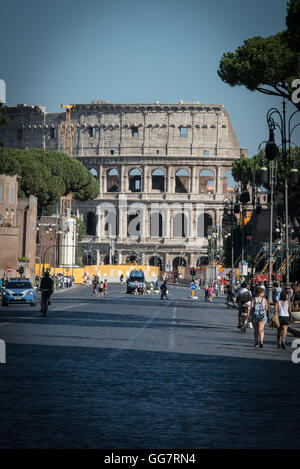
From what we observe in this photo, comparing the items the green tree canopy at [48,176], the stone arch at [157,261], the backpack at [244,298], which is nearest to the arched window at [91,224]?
the stone arch at [157,261]

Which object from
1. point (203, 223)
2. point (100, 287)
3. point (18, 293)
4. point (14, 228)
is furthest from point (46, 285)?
point (203, 223)

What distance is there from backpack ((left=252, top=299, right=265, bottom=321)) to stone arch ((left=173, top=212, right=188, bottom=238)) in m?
128

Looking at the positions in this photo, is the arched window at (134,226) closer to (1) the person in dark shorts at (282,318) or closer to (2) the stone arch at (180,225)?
(2) the stone arch at (180,225)

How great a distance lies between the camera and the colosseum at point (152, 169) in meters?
145

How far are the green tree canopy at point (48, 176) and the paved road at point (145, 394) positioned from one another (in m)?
60.9

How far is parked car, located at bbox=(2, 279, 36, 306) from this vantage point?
42.9m

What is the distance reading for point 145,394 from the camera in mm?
10852

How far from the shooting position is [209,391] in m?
11.3

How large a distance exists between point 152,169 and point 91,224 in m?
13.7

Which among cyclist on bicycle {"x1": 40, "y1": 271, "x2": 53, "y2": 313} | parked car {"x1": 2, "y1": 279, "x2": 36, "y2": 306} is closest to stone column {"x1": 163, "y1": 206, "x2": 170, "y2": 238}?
parked car {"x1": 2, "y1": 279, "x2": 36, "y2": 306}

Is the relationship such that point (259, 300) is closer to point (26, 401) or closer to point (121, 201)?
point (26, 401)

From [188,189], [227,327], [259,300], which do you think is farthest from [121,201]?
[259,300]

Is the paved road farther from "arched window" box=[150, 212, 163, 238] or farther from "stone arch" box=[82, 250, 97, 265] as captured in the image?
"arched window" box=[150, 212, 163, 238]

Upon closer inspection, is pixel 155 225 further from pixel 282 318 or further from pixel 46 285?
pixel 282 318
